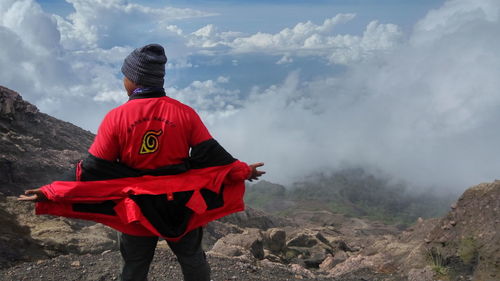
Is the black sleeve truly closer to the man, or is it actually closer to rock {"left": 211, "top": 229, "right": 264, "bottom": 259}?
the man

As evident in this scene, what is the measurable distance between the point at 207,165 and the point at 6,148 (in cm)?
1830

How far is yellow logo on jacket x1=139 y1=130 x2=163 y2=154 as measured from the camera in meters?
4.53

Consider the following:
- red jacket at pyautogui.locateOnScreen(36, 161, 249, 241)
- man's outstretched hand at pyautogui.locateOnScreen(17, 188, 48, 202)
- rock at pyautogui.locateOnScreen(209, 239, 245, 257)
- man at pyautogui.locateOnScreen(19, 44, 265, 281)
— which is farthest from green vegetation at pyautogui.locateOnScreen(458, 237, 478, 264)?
man's outstretched hand at pyautogui.locateOnScreen(17, 188, 48, 202)

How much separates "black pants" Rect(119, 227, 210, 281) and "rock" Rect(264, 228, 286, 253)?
18271 millimetres

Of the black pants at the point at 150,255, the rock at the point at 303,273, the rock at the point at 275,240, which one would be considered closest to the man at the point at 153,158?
the black pants at the point at 150,255

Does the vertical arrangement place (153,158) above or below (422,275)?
above

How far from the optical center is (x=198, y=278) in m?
4.88

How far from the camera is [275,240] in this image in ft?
78.4

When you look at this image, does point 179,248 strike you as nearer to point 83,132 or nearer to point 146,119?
point 146,119

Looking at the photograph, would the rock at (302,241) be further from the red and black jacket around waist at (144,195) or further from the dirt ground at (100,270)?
the red and black jacket around waist at (144,195)

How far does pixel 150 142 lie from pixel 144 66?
76 cm

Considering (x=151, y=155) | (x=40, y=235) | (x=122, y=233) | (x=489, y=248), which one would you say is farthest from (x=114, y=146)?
(x=489, y=248)

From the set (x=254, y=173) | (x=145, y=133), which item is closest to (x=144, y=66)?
(x=145, y=133)

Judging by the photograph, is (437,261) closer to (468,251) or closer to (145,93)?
(468,251)
